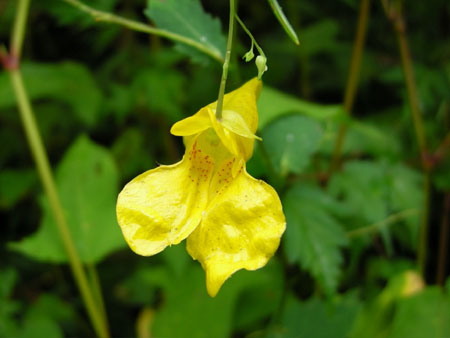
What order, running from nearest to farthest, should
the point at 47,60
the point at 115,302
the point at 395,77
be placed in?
the point at 395,77 < the point at 115,302 < the point at 47,60

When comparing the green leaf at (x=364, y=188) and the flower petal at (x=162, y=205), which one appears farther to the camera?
the green leaf at (x=364, y=188)

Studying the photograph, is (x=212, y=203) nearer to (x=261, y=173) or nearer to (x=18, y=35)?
(x=261, y=173)

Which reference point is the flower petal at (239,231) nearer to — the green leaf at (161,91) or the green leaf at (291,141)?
the green leaf at (291,141)

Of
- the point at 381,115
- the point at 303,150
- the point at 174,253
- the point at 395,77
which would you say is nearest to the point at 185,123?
the point at 303,150

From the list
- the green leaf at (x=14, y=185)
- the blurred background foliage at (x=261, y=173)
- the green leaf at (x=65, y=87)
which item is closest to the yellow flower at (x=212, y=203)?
the blurred background foliage at (x=261, y=173)

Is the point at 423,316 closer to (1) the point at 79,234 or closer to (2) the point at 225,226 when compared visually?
(2) the point at 225,226

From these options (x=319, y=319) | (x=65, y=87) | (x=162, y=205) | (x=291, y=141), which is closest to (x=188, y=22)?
(x=291, y=141)
